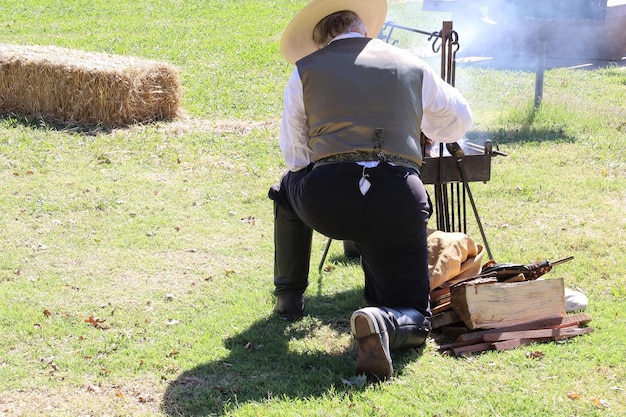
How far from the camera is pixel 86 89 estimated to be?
9.23 m

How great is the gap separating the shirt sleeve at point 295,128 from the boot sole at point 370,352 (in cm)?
88

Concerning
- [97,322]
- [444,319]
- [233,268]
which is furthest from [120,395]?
[233,268]

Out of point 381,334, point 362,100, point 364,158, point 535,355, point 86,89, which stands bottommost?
point 535,355

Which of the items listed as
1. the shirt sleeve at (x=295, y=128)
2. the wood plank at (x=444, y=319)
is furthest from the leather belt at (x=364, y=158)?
the wood plank at (x=444, y=319)

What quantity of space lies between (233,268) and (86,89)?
4616mm

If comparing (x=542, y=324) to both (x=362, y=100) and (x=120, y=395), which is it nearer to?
(x=362, y=100)

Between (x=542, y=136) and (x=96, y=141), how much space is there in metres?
4.87

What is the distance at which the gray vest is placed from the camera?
372 cm

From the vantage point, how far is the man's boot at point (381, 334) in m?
3.66

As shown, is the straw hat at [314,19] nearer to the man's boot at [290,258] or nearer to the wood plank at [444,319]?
the man's boot at [290,258]

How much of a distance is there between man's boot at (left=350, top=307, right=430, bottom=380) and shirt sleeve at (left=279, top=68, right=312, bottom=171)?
0.85 metres

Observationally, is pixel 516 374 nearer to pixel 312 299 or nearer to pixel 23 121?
pixel 312 299

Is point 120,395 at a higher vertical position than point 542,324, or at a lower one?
lower

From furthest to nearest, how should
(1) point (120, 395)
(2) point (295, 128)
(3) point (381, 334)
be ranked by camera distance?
(2) point (295, 128), (1) point (120, 395), (3) point (381, 334)
